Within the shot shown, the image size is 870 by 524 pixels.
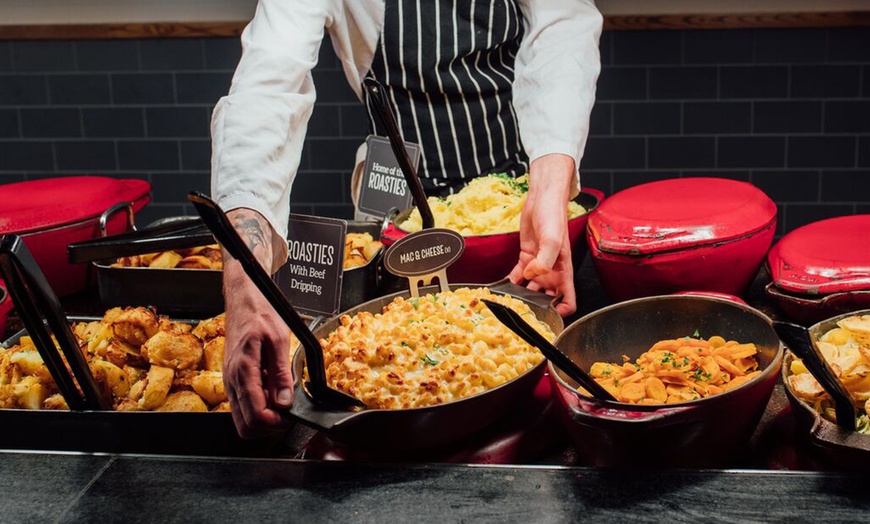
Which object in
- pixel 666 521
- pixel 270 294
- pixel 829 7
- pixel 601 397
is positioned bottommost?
pixel 666 521

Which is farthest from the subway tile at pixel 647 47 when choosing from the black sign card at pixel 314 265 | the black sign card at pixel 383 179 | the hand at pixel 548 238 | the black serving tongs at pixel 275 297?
the black serving tongs at pixel 275 297

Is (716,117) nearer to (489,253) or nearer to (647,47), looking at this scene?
(647,47)

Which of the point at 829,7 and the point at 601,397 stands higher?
the point at 829,7

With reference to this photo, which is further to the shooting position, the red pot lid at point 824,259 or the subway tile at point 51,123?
the subway tile at point 51,123

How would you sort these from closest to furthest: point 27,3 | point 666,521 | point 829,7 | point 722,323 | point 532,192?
point 666,521 < point 722,323 < point 532,192 < point 829,7 < point 27,3

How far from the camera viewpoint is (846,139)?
167 inches

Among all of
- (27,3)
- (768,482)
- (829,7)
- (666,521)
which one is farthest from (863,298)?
(27,3)

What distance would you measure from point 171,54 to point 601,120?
2373mm

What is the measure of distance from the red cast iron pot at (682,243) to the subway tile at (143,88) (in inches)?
136

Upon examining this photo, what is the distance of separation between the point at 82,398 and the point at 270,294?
403 mm

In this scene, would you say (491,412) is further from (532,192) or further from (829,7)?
(829,7)

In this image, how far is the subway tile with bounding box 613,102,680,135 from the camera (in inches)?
171

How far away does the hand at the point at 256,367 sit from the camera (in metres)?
1.11

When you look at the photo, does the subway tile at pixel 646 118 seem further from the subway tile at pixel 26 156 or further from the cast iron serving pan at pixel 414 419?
the cast iron serving pan at pixel 414 419
